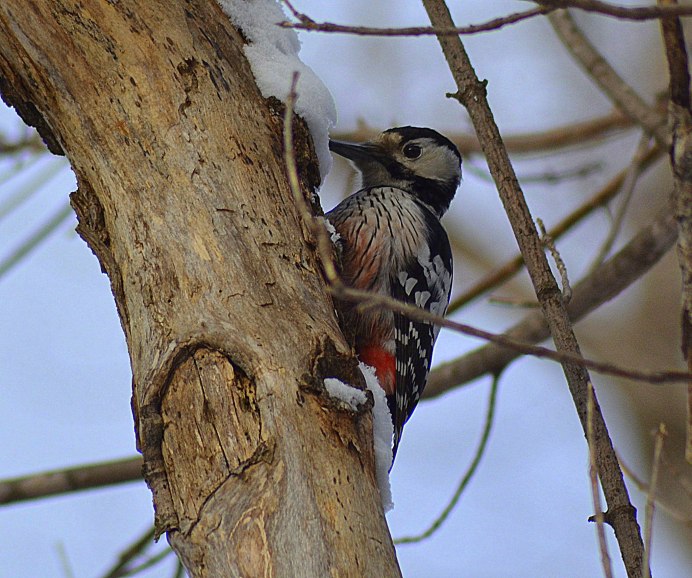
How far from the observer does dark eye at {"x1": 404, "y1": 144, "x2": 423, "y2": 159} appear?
4.42 m

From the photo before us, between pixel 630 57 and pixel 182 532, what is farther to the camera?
pixel 630 57

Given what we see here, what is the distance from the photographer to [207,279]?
233 centimetres

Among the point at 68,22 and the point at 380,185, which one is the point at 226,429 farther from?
the point at 380,185

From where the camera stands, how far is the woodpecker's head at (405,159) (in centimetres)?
441

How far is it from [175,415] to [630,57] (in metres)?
8.19

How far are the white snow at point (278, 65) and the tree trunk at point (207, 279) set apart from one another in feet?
0.16

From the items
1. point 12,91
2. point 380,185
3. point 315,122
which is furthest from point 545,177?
point 12,91

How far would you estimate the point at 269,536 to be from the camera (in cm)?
195

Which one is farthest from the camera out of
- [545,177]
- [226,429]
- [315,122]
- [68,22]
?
[545,177]

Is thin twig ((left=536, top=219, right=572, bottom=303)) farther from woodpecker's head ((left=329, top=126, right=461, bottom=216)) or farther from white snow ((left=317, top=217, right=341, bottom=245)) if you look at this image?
woodpecker's head ((left=329, top=126, right=461, bottom=216))

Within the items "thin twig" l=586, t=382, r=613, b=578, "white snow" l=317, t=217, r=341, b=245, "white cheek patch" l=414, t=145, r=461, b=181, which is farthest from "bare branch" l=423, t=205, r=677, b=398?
"thin twig" l=586, t=382, r=613, b=578

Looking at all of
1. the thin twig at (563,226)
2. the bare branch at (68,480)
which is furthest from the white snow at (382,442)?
the thin twig at (563,226)

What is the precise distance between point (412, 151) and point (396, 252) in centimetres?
89

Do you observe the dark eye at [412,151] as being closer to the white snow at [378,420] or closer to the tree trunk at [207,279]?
the tree trunk at [207,279]
